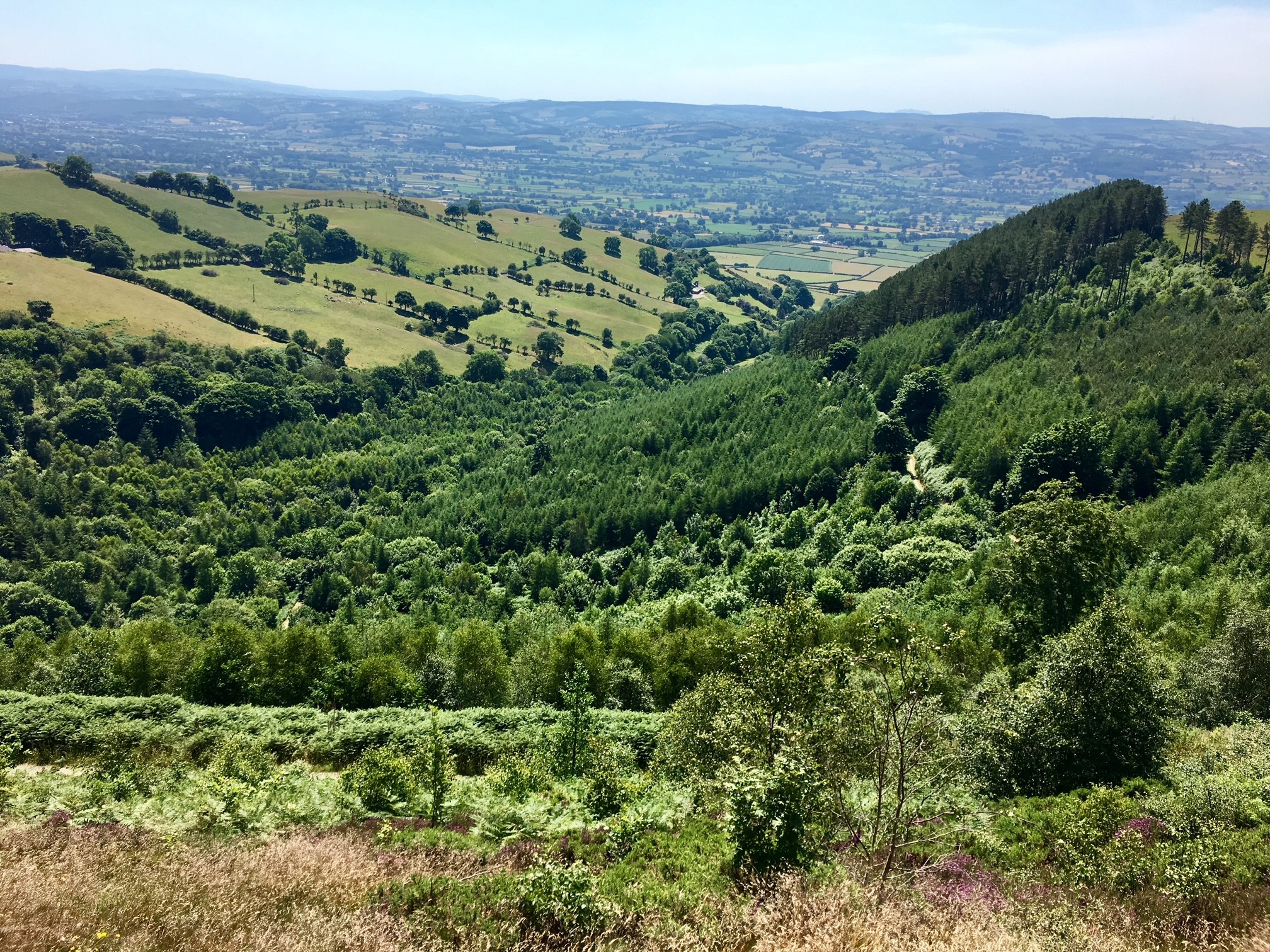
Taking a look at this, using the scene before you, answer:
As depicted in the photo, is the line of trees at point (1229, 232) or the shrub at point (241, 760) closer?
→ the shrub at point (241, 760)

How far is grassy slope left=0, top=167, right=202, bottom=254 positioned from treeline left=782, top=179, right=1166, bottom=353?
17564 centimetres

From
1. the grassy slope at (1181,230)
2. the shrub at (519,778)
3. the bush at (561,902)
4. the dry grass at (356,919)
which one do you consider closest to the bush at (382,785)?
the shrub at (519,778)

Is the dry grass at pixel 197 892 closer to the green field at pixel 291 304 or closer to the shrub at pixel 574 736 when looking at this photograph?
the shrub at pixel 574 736

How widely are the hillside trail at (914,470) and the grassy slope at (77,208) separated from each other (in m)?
186

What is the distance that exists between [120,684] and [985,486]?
68.7 m

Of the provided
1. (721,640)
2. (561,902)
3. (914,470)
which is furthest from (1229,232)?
(561,902)

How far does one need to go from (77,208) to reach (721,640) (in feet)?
708

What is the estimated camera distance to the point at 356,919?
1459 cm

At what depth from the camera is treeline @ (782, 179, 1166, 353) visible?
321 ft

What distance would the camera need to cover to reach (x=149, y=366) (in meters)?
121

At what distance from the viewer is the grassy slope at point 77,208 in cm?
16788

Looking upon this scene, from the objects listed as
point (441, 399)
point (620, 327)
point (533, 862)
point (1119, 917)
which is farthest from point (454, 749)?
point (620, 327)

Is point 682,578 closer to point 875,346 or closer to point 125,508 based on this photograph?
point 875,346

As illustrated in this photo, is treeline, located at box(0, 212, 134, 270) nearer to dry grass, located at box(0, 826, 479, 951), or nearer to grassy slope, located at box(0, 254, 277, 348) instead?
grassy slope, located at box(0, 254, 277, 348)
